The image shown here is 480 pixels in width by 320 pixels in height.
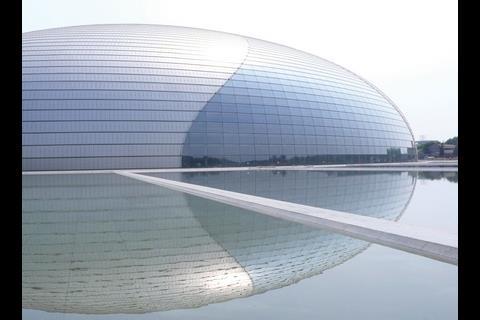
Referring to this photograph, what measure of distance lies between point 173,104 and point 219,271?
30290mm

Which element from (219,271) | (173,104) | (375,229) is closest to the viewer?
(219,271)

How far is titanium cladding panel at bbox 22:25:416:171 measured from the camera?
109 ft

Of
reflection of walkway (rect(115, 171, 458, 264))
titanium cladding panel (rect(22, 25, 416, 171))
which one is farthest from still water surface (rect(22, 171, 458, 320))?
titanium cladding panel (rect(22, 25, 416, 171))

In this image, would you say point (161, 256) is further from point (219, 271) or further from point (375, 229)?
point (375, 229)

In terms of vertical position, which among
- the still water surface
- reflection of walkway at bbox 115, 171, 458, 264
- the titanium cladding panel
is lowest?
the still water surface

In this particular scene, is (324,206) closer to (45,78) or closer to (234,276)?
(234,276)

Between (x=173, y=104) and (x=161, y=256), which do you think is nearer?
(x=161, y=256)

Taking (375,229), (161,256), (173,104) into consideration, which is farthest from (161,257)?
(173,104)

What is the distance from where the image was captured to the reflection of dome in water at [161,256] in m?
4.54

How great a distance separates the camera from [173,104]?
34812 mm

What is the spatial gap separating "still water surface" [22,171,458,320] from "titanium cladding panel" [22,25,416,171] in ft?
80.6

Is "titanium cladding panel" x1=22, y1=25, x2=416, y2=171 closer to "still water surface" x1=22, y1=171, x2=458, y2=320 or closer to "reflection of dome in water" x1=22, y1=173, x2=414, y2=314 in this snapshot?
"reflection of dome in water" x1=22, y1=173, x2=414, y2=314
